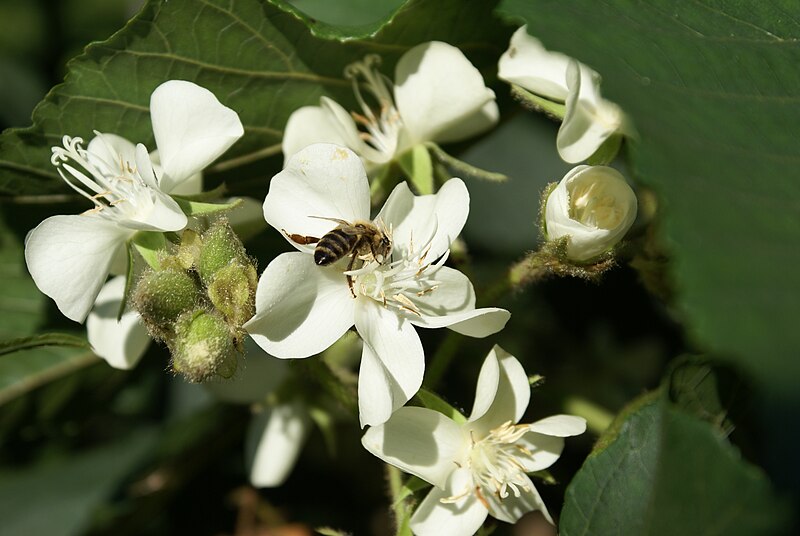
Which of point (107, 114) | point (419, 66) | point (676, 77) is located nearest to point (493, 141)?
point (419, 66)

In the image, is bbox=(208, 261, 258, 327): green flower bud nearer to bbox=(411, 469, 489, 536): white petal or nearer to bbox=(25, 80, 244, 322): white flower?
bbox=(25, 80, 244, 322): white flower

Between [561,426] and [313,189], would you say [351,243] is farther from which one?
[561,426]


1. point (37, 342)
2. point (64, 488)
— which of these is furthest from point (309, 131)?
point (64, 488)

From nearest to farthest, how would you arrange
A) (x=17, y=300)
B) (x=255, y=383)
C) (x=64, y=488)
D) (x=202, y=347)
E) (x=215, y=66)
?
(x=202, y=347)
(x=215, y=66)
(x=255, y=383)
(x=17, y=300)
(x=64, y=488)

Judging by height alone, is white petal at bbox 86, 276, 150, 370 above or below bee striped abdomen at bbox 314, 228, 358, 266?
below

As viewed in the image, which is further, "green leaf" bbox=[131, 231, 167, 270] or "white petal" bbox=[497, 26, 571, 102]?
"white petal" bbox=[497, 26, 571, 102]

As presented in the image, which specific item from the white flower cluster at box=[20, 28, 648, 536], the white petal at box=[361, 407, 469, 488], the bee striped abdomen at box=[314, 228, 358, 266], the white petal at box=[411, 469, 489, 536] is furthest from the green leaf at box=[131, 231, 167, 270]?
the white petal at box=[411, 469, 489, 536]

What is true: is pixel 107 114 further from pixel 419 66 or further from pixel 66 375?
pixel 66 375
